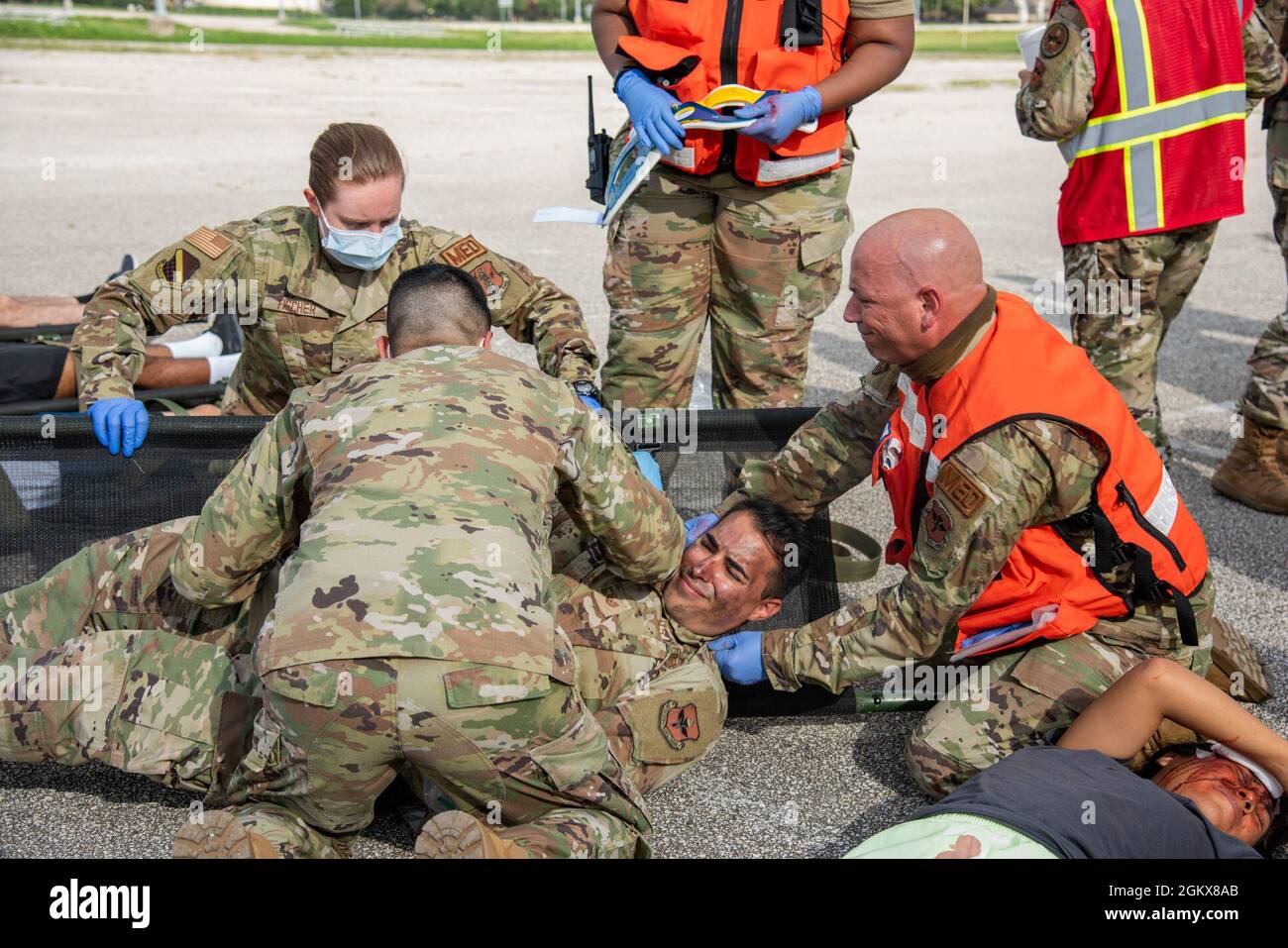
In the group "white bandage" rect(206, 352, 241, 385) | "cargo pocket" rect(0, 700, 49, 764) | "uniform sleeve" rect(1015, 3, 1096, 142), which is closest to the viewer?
"cargo pocket" rect(0, 700, 49, 764)

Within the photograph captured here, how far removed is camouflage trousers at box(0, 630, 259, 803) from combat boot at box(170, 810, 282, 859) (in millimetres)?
485

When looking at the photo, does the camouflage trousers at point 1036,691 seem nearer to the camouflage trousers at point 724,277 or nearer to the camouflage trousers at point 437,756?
the camouflage trousers at point 437,756

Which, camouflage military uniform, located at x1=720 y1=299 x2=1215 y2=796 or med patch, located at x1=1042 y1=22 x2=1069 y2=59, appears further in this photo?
med patch, located at x1=1042 y1=22 x2=1069 y2=59

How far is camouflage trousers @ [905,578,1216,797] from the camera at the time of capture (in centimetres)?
307

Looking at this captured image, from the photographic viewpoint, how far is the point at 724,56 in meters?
3.97

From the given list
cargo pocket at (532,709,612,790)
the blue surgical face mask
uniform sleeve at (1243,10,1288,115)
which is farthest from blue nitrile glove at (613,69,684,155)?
uniform sleeve at (1243,10,1288,115)

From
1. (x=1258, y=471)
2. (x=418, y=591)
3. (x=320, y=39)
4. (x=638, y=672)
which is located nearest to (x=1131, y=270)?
(x=1258, y=471)

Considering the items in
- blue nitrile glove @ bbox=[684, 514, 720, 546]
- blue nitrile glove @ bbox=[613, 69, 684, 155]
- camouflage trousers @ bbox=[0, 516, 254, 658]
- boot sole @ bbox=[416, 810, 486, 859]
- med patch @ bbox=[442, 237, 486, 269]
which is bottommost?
boot sole @ bbox=[416, 810, 486, 859]

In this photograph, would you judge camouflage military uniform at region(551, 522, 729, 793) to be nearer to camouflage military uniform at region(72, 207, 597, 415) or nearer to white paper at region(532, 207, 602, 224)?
camouflage military uniform at region(72, 207, 597, 415)

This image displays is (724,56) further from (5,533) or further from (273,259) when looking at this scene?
(5,533)

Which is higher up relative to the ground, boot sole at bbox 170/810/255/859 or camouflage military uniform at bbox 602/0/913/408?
camouflage military uniform at bbox 602/0/913/408

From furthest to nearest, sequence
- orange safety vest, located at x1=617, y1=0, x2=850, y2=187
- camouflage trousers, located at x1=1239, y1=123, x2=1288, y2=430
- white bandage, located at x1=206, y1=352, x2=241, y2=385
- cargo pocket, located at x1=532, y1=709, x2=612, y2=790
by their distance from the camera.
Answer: white bandage, located at x1=206, y1=352, x2=241, y2=385 → camouflage trousers, located at x1=1239, y1=123, x2=1288, y2=430 → orange safety vest, located at x1=617, y1=0, x2=850, y2=187 → cargo pocket, located at x1=532, y1=709, x2=612, y2=790

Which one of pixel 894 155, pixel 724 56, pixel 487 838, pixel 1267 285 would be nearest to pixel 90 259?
pixel 724 56

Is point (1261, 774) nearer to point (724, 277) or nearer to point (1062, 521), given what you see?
point (1062, 521)
